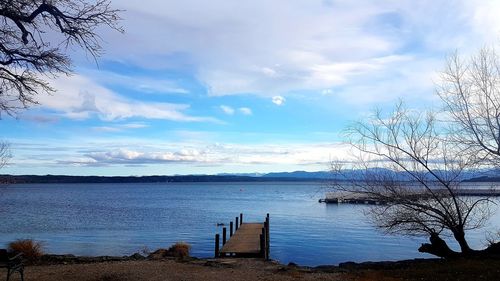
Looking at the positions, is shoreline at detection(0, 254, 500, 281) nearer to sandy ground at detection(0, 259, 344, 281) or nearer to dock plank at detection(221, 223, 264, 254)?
sandy ground at detection(0, 259, 344, 281)

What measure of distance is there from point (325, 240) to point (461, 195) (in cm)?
1772

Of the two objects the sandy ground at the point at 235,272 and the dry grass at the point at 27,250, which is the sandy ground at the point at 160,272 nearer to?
the sandy ground at the point at 235,272

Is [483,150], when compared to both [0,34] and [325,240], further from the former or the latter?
[325,240]

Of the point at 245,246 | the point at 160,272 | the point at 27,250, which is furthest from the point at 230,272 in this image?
the point at 27,250

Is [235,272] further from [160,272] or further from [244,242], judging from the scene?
[244,242]

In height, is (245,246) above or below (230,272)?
below

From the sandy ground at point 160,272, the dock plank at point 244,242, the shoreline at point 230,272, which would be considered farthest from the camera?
the dock plank at point 244,242

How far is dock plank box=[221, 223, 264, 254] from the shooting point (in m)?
22.8

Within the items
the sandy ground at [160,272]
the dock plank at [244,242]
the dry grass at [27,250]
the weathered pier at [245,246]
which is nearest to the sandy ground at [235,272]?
the sandy ground at [160,272]

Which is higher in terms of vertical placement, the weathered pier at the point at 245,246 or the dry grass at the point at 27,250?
the dry grass at the point at 27,250

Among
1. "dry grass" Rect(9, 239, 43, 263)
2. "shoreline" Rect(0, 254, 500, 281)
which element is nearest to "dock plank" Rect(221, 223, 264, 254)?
"shoreline" Rect(0, 254, 500, 281)

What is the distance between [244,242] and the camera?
2614cm

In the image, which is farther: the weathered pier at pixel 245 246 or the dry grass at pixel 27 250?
the weathered pier at pixel 245 246

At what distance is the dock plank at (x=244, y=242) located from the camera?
22.8m
